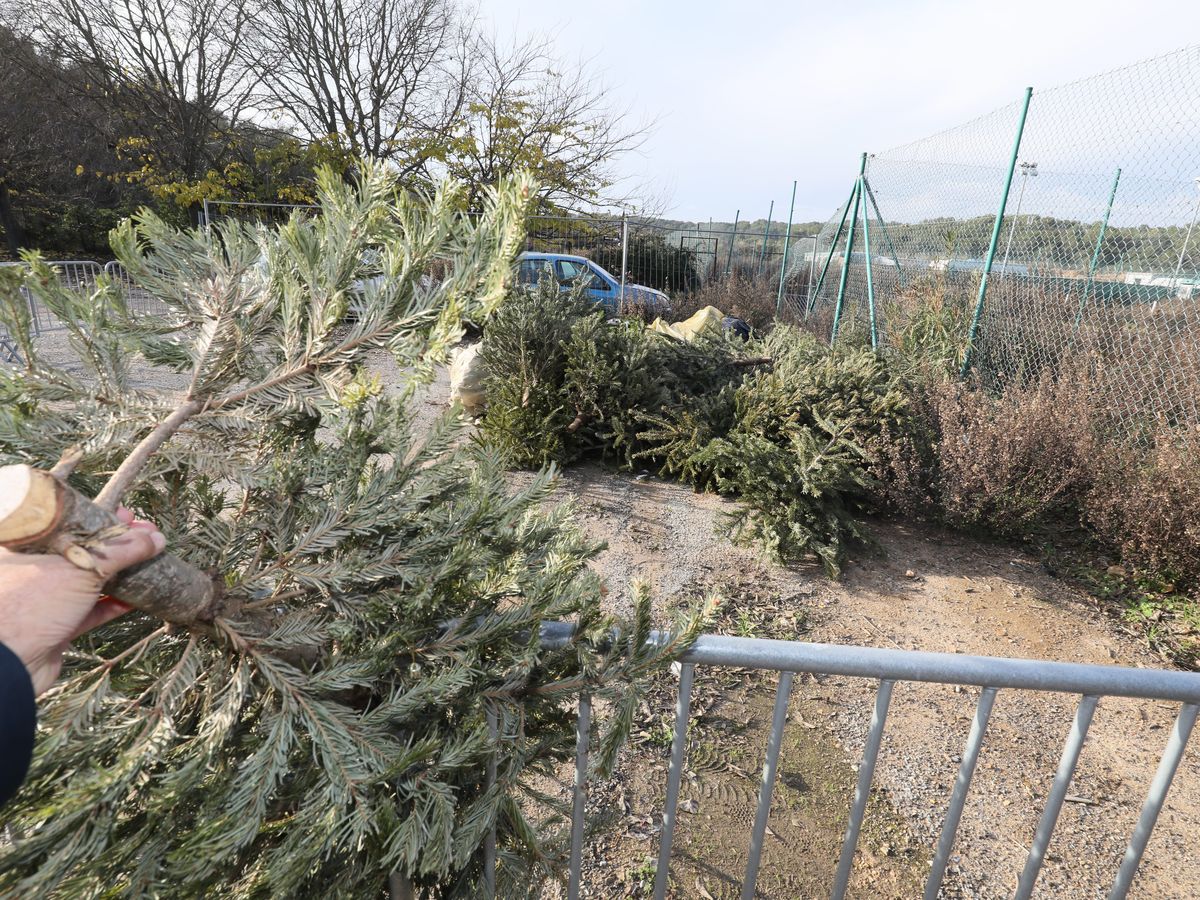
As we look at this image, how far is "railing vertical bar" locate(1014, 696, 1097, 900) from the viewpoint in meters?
1.21

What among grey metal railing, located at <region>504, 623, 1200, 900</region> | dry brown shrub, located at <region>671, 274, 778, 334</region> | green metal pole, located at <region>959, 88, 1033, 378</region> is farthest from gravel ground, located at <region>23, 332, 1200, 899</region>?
dry brown shrub, located at <region>671, 274, 778, 334</region>

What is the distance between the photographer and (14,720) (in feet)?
1.86

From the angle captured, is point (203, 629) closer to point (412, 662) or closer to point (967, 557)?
point (412, 662)

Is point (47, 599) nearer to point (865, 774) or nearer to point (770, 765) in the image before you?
point (770, 765)

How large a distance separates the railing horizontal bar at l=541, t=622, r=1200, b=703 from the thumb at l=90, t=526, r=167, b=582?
66 cm

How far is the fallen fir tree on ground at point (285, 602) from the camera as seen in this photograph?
80 centimetres

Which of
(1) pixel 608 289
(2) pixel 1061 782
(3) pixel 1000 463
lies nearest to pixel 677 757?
(2) pixel 1061 782

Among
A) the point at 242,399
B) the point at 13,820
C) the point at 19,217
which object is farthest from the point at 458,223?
the point at 19,217

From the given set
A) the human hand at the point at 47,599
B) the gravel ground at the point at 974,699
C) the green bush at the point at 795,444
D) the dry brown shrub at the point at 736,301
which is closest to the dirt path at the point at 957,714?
the gravel ground at the point at 974,699

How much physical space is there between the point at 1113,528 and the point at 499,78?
15230mm

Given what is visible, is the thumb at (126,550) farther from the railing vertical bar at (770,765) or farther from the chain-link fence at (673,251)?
the chain-link fence at (673,251)

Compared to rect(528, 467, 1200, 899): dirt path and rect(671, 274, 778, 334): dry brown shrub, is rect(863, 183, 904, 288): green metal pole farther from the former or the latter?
rect(528, 467, 1200, 899): dirt path

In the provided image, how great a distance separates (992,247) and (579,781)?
602cm

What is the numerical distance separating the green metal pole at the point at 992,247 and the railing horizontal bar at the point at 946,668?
17.5ft
